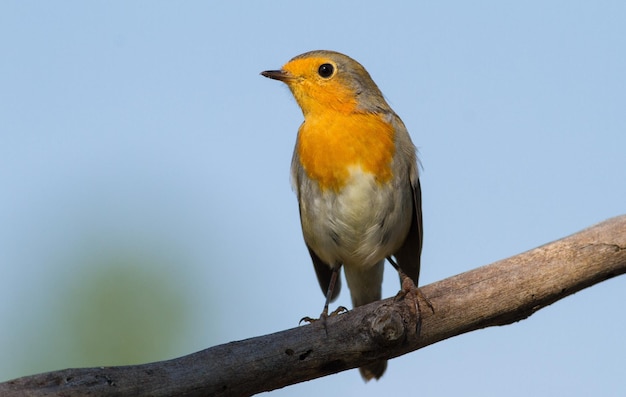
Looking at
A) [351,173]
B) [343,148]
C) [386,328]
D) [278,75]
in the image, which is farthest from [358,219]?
[278,75]

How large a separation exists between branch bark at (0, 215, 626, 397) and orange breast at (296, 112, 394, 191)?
2.92 ft

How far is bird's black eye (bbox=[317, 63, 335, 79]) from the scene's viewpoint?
5.76m

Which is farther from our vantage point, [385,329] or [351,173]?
[351,173]

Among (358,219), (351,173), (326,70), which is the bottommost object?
(358,219)

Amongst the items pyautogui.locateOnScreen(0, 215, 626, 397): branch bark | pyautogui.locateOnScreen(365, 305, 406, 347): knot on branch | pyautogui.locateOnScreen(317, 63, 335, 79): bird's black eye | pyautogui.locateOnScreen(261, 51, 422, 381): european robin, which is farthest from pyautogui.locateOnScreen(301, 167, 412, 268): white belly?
pyautogui.locateOnScreen(365, 305, 406, 347): knot on branch

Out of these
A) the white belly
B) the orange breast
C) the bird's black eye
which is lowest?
the white belly

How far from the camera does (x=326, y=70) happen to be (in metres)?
5.78

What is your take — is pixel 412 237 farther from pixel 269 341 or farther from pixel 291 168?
pixel 269 341

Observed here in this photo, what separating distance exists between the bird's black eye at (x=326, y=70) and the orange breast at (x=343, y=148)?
1.12 feet

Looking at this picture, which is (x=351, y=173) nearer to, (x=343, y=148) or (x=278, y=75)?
(x=343, y=148)

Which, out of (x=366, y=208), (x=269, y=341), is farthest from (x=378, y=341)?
(x=366, y=208)

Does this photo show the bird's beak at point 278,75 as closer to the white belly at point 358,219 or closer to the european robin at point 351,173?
the european robin at point 351,173

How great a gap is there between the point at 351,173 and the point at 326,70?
86cm

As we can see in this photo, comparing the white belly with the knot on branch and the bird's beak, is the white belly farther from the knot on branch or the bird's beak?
the knot on branch
